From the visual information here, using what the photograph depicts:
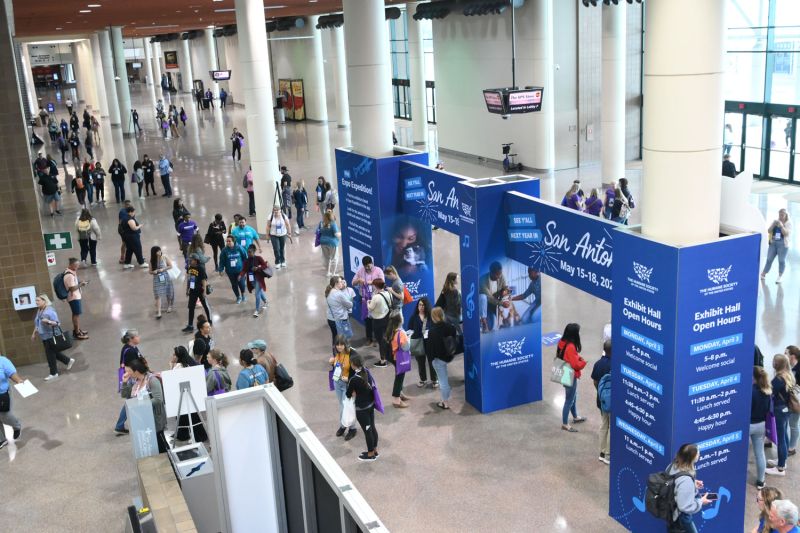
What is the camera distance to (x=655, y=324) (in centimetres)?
757

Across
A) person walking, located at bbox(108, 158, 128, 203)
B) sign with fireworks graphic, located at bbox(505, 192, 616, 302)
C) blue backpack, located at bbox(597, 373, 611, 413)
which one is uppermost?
sign with fireworks graphic, located at bbox(505, 192, 616, 302)

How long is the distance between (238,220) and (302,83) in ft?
111

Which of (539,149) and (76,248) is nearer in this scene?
(76,248)

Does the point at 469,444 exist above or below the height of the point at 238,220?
below

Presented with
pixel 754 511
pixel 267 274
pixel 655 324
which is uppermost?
pixel 655 324

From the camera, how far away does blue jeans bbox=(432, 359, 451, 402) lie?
36.2 feet

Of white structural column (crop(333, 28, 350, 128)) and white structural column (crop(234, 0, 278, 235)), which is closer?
white structural column (crop(234, 0, 278, 235))

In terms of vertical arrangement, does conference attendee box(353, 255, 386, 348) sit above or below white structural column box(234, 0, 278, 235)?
below

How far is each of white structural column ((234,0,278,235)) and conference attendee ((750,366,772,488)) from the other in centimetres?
1483

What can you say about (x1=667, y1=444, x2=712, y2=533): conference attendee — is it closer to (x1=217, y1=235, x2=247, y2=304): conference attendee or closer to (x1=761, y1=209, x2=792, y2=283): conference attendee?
(x1=761, y1=209, x2=792, y2=283): conference attendee

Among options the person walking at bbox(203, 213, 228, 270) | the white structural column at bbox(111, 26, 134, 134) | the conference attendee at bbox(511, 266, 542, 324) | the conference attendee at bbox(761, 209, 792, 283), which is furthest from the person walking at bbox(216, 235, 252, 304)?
the white structural column at bbox(111, 26, 134, 134)

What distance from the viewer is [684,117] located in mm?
7391

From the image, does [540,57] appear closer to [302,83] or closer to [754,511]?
[754,511]

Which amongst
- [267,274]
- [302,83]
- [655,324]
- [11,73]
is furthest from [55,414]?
[302,83]
